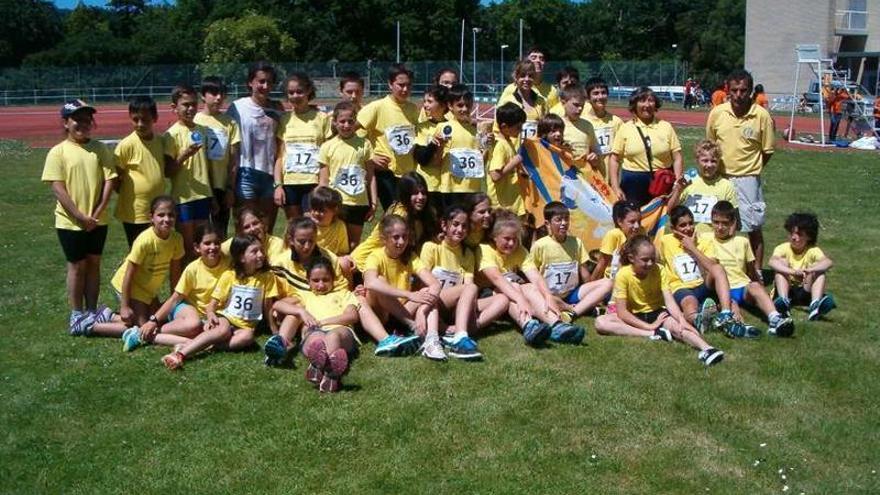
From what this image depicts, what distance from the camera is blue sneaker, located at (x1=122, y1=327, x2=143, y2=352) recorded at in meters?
6.70

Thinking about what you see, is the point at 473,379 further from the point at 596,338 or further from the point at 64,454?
the point at 64,454

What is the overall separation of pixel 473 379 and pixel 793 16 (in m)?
48.6

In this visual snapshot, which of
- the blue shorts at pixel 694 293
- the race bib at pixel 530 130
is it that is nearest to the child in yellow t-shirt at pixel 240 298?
the race bib at pixel 530 130

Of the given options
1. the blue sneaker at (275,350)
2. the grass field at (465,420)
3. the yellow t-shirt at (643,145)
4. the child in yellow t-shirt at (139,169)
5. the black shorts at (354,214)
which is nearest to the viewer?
the grass field at (465,420)

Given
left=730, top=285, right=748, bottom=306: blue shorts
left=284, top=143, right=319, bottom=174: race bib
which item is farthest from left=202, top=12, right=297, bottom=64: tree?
left=730, top=285, right=748, bottom=306: blue shorts

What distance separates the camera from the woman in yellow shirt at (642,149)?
8219 mm

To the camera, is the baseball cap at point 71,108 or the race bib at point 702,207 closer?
the baseball cap at point 71,108

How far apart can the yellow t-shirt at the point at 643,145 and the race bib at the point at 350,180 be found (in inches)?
97.5

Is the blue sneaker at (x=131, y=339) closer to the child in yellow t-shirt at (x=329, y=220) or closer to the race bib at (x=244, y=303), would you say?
the race bib at (x=244, y=303)

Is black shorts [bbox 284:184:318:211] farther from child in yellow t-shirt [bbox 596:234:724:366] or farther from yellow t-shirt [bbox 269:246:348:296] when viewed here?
child in yellow t-shirt [bbox 596:234:724:366]

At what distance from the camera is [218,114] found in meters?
7.92

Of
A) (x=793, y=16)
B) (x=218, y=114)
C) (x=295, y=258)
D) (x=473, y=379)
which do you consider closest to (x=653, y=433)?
(x=473, y=379)

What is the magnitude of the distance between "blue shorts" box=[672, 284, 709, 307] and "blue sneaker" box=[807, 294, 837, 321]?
930 millimetres

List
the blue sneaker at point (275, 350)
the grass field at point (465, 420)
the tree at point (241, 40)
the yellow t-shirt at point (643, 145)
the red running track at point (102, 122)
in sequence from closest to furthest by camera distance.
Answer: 1. the grass field at point (465, 420)
2. the blue sneaker at point (275, 350)
3. the yellow t-shirt at point (643, 145)
4. the red running track at point (102, 122)
5. the tree at point (241, 40)
